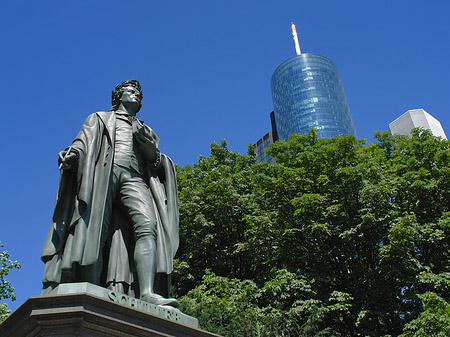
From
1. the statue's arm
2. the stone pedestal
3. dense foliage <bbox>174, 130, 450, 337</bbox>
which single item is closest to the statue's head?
the statue's arm

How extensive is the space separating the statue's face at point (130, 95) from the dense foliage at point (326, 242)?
30.5ft

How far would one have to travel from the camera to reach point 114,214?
5.65 m

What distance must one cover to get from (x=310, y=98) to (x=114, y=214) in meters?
105

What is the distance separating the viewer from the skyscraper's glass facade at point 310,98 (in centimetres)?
10419

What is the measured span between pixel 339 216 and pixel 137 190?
14.6 meters

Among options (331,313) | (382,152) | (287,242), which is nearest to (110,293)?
(331,313)

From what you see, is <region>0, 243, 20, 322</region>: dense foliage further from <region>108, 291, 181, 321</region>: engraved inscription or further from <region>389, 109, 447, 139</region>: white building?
<region>389, 109, 447, 139</region>: white building

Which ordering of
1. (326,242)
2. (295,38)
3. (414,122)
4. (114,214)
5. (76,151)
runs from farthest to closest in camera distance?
1. (295,38)
2. (414,122)
3. (326,242)
4. (114,214)
5. (76,151)

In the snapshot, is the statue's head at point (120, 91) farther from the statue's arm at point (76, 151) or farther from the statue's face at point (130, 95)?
the statue's arm at point (76, 151)

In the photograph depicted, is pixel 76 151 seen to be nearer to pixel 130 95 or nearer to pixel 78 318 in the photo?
pixel 130 95

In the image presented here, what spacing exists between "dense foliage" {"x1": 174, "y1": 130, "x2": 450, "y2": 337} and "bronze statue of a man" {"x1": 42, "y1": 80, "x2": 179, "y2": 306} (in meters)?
9.00

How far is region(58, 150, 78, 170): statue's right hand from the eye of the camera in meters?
5.26

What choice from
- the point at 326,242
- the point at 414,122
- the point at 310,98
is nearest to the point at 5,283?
the point at 326,242

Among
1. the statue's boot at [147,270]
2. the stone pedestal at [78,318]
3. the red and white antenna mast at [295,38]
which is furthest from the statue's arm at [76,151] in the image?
the red and white antenna mast at [295,38]
